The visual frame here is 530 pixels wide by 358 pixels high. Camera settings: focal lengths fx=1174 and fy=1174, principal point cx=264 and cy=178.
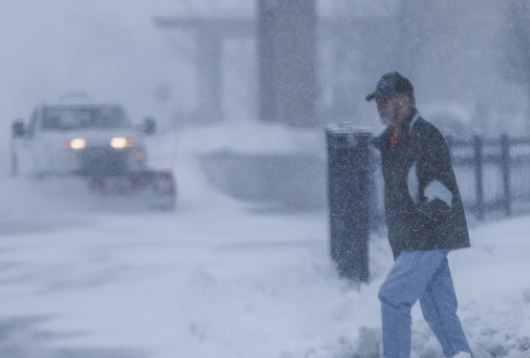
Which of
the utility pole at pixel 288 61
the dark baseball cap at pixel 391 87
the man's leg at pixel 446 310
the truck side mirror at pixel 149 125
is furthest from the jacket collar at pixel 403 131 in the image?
the utility pole at pixel 288 61

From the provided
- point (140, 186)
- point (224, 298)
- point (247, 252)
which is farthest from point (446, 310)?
point (140, 186)

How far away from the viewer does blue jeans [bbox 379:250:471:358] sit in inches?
210

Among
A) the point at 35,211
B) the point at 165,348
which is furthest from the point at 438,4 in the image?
the point at 165,348

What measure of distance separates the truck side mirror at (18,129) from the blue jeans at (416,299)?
13.1 m

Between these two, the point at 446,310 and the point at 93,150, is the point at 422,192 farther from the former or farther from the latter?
the point at 93,150

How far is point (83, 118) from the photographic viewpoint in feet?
62.2

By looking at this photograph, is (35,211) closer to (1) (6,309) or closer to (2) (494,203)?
(2) (494,203)

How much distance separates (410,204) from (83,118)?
1417cm

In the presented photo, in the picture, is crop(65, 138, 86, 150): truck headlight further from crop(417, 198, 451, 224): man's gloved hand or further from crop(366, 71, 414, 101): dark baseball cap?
crop(417, 198, 451, 224): man's gloved hand

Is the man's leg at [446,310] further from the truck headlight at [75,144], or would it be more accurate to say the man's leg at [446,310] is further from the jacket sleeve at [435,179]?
the truck headlight at [75,144]

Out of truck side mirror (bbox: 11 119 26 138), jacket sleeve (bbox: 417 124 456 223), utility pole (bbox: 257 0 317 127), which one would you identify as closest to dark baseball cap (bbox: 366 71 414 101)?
jacket sleeve (bbox: 417 124 456 223)

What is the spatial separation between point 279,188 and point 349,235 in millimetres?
14686

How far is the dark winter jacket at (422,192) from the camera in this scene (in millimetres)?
5230

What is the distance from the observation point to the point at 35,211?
56.1 ft
